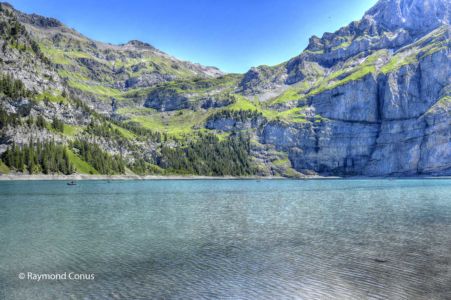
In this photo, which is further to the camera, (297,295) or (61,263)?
(61,263)

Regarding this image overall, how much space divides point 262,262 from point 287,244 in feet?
32.0

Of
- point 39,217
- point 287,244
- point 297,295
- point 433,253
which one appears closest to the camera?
point 297,295

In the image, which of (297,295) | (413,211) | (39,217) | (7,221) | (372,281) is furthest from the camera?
(413,211)

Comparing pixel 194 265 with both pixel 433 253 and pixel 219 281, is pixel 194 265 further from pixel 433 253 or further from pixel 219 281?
pixel 433 253

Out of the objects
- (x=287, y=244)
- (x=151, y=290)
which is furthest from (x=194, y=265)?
(x=287, y=244)

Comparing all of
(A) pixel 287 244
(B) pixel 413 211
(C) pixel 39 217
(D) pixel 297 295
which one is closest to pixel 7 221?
(C) pixel 39 217

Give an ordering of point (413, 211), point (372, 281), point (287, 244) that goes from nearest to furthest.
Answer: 1. point (372, 281)
2. point (287, 244)
3. point (413, 211)

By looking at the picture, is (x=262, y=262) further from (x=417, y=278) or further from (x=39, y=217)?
(x=39, y=217)

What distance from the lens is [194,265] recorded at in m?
35.5

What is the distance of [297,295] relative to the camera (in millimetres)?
27484

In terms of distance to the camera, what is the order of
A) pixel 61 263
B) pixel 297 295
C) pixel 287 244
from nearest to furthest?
pixel 297 295 → pixel 61 263 → pixel 287 244

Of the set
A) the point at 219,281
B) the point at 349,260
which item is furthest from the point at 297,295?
the point at 349,260

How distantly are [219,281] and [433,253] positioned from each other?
2537cm

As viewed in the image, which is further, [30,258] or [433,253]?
[433,253]
